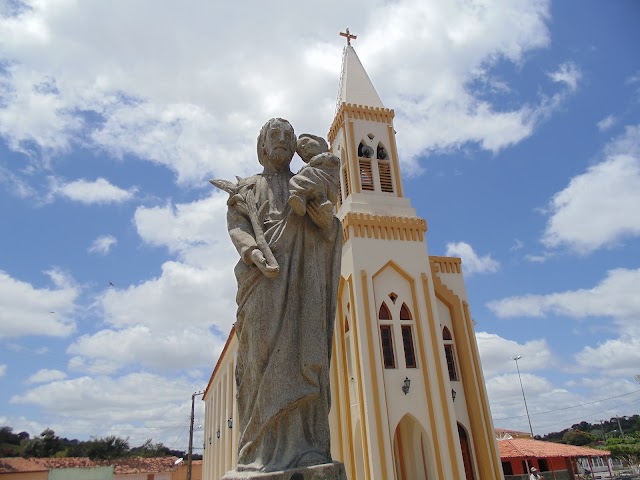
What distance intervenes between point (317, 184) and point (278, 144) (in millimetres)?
533

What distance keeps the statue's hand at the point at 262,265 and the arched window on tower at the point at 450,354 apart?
1632 centimetres

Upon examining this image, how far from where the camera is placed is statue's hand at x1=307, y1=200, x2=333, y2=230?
2912mm

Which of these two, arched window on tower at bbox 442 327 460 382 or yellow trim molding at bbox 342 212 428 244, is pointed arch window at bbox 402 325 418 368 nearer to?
arched window on tower at bbox 442 327 460 382

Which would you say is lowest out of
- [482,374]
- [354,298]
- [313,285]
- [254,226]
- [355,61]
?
[313,285]

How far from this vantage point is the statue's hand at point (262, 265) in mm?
2719

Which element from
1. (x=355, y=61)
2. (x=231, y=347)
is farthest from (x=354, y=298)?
(x=355, y=61)

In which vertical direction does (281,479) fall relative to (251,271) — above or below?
below

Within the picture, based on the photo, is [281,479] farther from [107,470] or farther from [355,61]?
[107,470]

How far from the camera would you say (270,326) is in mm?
2697

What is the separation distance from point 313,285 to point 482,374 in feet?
56.4

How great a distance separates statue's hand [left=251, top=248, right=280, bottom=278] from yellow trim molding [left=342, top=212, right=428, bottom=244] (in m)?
14.5

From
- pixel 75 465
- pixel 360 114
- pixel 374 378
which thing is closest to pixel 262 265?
pixel 374 378

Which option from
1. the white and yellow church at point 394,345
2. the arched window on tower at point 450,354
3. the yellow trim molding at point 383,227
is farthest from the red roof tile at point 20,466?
the arched window on tower at point 450,354

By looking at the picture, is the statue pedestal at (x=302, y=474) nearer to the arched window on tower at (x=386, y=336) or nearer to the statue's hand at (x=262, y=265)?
the statue's hand at (x=262, y=265)
